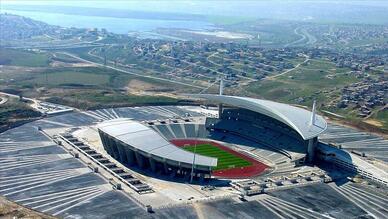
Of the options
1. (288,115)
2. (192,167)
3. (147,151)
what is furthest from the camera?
(288,115)

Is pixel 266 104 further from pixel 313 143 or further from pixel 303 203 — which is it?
pixel 303 203

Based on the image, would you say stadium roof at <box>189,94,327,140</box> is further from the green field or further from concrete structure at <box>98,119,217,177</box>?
concrete structure at <box>98,119,217,177</box>

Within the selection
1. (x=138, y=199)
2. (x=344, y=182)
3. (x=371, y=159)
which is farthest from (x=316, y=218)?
(x=371, y=159)

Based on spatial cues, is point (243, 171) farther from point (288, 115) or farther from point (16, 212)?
point (16, 212)

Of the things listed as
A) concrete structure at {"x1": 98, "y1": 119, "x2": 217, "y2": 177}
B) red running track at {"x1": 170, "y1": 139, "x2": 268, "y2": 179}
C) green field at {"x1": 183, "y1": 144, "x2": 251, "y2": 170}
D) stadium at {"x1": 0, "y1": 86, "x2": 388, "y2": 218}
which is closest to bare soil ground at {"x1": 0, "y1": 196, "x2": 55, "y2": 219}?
stadium at {"x1": 0, "y1": 86, "x2": 388, "y2": 218}

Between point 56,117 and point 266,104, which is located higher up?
point 266,104

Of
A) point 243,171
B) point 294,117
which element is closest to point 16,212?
point 243,171

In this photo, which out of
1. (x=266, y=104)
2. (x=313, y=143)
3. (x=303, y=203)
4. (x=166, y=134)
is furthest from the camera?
(x=166, y=134)
